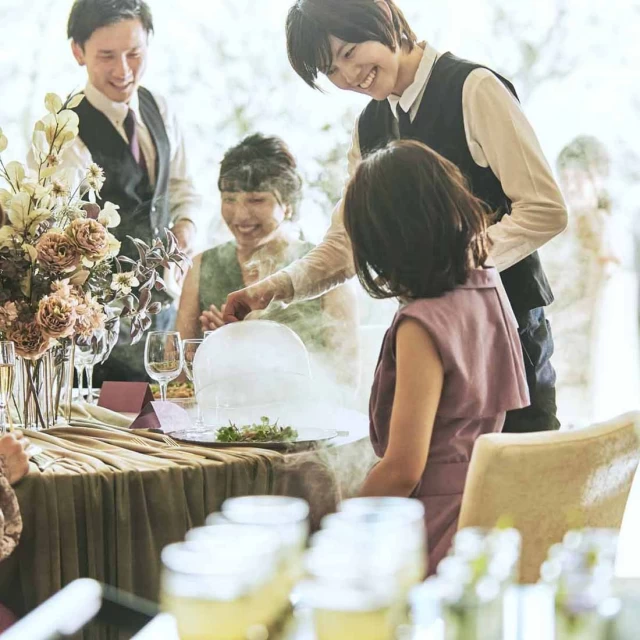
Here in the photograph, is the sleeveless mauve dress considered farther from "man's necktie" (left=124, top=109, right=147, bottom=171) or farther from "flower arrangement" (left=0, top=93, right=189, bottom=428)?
"man's necktie" (left=124, top=109, right=147, bottom=171)

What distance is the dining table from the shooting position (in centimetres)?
167

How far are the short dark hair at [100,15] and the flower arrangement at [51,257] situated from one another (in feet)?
2.76

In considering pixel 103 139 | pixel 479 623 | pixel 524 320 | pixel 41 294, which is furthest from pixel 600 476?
pixel 103 139

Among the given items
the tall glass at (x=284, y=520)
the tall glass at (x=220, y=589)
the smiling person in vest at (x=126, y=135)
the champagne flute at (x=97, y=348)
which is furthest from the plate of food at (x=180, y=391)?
the tall glass at (x=220, y=589)

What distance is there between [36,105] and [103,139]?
0.22m

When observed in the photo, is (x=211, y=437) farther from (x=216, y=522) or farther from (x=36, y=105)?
(x=36, y=105)

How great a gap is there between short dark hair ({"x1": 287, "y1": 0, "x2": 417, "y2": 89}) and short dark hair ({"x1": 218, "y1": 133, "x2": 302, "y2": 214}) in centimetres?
21

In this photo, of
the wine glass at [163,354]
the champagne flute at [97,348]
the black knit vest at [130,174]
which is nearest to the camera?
the wine glass at [163,354]

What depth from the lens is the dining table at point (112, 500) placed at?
5.47ft

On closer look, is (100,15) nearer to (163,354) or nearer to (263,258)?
(263,258)

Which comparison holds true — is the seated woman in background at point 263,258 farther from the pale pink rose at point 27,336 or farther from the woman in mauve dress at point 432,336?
the pale pink rose at point 27,336

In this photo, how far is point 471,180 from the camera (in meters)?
2.15

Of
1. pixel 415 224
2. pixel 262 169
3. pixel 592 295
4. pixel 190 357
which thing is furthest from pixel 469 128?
pixel 190 357

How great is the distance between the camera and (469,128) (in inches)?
85.2
